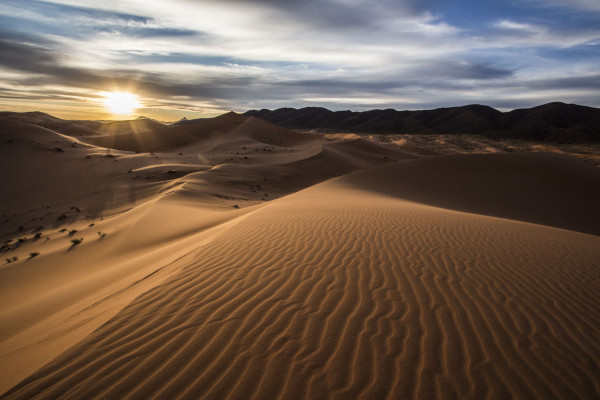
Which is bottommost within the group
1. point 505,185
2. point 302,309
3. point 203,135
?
point 203,135

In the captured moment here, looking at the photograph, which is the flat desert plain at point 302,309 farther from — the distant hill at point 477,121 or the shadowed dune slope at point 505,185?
the distant hill at point 477,121

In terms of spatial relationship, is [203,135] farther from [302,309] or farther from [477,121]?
[477,121]

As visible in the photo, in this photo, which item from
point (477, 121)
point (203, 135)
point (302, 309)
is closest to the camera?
point (302, 309)

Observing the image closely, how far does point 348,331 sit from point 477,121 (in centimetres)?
→ 9751

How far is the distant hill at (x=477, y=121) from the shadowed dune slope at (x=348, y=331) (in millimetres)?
64235

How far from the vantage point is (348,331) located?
2893mm

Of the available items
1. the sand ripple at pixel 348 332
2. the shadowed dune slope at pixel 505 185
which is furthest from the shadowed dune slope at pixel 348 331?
the shadowed dune slope at pixel 505 185

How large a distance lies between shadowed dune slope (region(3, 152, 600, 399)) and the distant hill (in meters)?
64.2

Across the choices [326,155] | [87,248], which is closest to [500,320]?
[87,248]

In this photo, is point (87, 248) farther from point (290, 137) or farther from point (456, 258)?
point (290, 137)

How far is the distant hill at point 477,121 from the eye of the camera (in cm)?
6456

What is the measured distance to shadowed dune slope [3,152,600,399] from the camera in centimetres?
231

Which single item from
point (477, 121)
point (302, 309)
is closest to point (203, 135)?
point (302, 309)

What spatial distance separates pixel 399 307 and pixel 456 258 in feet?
6.59
